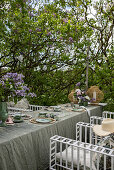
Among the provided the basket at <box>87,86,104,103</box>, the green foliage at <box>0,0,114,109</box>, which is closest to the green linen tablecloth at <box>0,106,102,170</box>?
the green foliage at <box>0,0,114,109</box>

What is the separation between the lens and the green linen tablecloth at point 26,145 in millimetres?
1406

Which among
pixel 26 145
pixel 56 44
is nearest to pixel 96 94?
pixel 56 44

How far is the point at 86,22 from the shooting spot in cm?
498

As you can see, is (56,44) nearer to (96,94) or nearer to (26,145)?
(96,94)

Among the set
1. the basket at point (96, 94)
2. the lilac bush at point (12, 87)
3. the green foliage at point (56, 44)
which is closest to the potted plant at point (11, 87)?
the lilac bush at point (12, 87)

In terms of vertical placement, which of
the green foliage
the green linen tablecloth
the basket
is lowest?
the green linen tablecloth

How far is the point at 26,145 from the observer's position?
1.60 m

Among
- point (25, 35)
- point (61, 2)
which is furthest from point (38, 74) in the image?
point (61, 2)

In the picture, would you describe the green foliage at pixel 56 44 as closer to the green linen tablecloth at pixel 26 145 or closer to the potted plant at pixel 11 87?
the potted plant at pixel 11 87

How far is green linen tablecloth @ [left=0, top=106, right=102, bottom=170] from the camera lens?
1.41 meters

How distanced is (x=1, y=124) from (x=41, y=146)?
1.63 ft

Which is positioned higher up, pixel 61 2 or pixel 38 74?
pixel 61 2

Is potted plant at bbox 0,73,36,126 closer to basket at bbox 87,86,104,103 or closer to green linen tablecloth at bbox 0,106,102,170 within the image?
green linen tablecloth at bbox 0,106,102,170

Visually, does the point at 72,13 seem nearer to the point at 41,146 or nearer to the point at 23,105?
the point at 23,105
